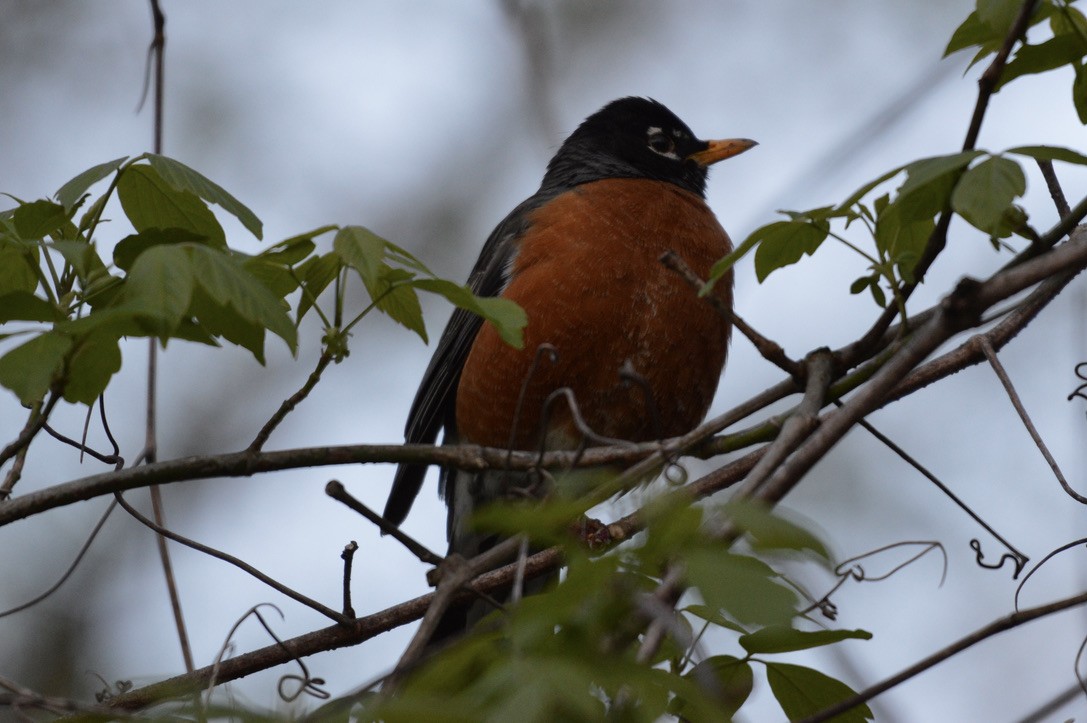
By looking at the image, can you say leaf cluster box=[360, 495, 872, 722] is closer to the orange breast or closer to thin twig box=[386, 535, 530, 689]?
thin twig box=[386, 535, 530, 689]

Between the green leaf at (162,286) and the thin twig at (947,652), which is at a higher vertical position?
the green leaf at (162,286)

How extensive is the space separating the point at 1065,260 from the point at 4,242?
138 centimetres

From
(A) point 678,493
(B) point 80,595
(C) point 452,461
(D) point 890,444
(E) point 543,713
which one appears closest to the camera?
(E) point 543,713

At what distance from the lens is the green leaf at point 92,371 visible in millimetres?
1535

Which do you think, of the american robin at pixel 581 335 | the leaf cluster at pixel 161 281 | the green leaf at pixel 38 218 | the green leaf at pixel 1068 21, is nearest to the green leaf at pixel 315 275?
the leaf cluster at pixel 161 281

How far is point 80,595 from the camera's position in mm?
5770

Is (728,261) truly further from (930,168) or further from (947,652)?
(947,652)

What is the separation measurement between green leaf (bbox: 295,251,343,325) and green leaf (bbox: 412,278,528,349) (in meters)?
0.17

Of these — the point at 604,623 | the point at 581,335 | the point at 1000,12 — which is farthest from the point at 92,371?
the point at 581,335

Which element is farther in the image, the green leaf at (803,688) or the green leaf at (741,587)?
the green leaf at (803,688)

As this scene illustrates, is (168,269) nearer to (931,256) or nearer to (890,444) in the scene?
(931,256)

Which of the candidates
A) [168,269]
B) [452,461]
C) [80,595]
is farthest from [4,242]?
[80,595]

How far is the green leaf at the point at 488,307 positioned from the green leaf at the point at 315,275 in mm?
172

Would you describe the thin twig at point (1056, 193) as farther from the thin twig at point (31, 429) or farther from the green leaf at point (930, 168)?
the thin twig at point (31, 429)
